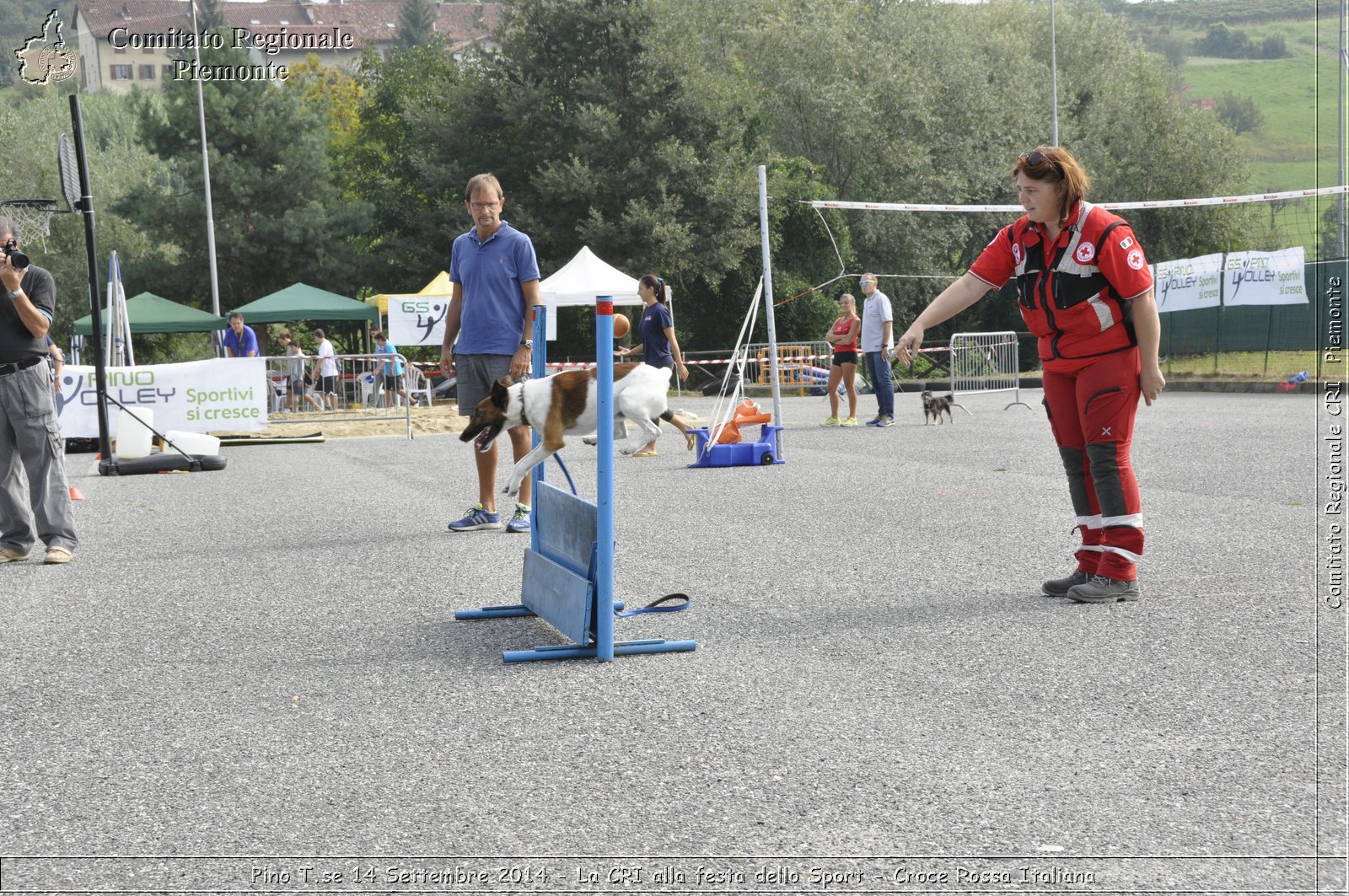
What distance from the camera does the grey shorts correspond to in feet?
27.6

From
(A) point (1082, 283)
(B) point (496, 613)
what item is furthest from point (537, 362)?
(A) point (1082, 283)

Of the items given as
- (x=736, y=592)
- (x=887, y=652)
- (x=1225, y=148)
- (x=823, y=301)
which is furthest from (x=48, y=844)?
(x=1225, y=148)

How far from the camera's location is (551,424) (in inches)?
292

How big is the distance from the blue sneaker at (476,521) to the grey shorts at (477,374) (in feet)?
2.28

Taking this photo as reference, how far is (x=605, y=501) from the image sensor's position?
15.9 feet

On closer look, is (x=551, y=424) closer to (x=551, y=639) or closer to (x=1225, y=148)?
(x=551, y=639)

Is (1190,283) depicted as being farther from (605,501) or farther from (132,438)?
(605,501)

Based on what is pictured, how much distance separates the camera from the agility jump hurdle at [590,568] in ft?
15.9

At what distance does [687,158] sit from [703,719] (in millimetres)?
39687

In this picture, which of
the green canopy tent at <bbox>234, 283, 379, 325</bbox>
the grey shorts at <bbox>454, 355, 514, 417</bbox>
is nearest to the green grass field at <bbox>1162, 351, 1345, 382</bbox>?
the green canopy tent at <bbox>234, 283, 379, 325</bbox>

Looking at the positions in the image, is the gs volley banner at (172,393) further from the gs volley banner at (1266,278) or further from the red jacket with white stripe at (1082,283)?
the gs volley banner at (1266,278)

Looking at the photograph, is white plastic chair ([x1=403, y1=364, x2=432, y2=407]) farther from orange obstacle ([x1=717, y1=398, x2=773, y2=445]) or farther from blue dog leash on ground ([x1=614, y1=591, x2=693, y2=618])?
blue dog leash on ground ([x1=614, y1=591, x2=693, y2=618])

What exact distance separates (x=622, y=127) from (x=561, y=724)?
4147 cm

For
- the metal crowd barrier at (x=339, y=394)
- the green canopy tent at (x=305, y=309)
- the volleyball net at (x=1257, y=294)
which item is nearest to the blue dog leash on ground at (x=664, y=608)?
the metal crowd barrier at (x=339, y=394)
